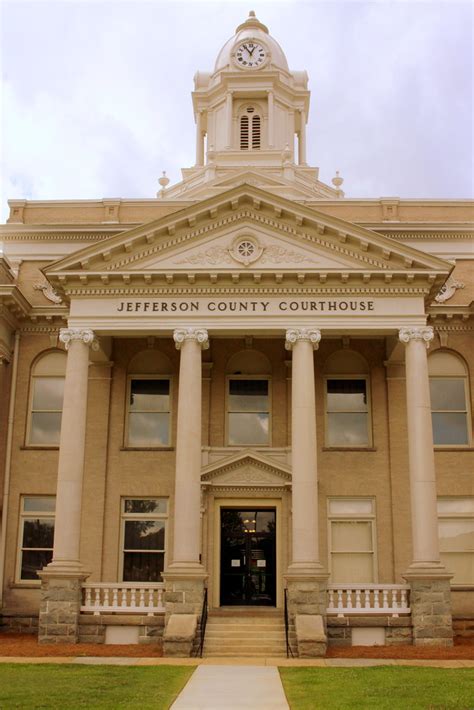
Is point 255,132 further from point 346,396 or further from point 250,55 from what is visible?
point 346,396

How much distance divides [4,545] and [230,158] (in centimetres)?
1925

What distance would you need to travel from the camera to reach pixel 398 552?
26312 mm

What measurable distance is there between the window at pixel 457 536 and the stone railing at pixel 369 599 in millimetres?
5110

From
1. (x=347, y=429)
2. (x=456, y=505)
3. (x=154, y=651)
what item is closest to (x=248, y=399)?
(x=347, y=429)

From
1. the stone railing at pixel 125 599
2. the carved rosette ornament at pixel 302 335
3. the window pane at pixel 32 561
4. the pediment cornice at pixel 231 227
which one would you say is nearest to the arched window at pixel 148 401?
the window pane at pixel 32 561

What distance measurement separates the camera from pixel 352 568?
2652cm

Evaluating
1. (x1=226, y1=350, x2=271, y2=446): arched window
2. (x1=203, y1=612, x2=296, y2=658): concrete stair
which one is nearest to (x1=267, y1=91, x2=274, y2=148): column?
(x1=226, y1=350, x2=271, y2=446): arched window

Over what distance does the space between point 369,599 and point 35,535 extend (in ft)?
36.9

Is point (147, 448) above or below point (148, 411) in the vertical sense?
below

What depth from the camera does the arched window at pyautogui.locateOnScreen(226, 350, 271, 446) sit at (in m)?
27.7

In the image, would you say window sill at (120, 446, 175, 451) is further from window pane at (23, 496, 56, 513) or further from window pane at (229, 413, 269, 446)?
window pane at (23, 496, 56, 513)

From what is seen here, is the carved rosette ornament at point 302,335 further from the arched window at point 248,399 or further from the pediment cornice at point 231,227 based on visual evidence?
the arched window at point 248,399

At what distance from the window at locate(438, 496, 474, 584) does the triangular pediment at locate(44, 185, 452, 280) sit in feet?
26.2

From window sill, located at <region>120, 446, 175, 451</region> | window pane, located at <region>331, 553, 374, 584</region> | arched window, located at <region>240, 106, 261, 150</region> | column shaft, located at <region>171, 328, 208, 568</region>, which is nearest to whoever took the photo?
column shaft, located at <region>171, 328, 208, 568</region>
